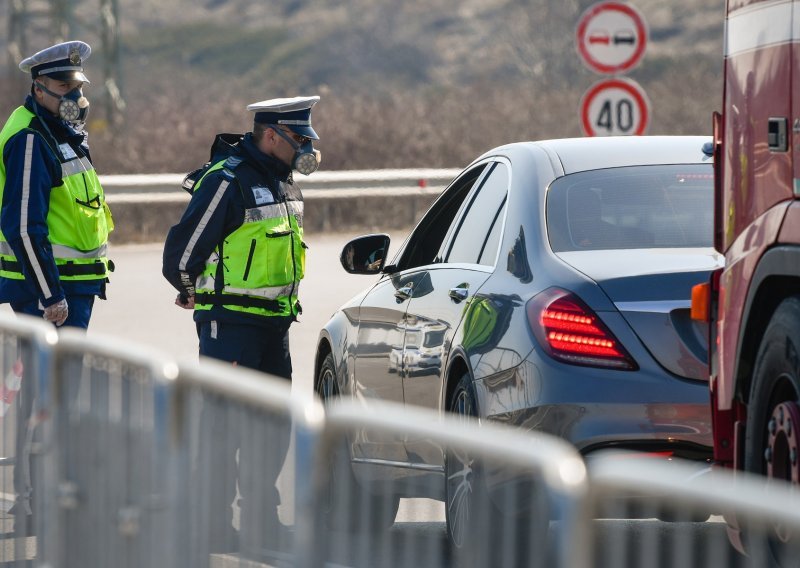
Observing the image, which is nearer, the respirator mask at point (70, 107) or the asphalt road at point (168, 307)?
the respirator mask at point (70, 107)

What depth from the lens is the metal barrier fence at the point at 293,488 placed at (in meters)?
2.64

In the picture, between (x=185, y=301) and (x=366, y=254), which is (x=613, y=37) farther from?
(x=185, y=301)

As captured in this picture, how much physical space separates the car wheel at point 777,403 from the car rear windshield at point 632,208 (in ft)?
3.90

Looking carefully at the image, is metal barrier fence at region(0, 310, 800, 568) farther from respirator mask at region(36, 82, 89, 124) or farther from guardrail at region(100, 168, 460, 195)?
guardrail at region(100, 168, 460, 195)

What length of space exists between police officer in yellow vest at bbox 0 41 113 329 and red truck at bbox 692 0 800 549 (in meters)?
3.02

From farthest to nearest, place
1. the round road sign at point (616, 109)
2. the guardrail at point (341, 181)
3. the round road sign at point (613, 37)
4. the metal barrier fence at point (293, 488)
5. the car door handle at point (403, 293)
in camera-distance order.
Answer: the guardrail at point (341, 181), the round road sign at point (613, 37), the round road sign at point (616, 109), the car door handle at point (403, 293), the metal barrier fence at point (293, 488)

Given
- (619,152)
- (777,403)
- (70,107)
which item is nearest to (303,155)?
(70,107)

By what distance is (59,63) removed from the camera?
24.5ft

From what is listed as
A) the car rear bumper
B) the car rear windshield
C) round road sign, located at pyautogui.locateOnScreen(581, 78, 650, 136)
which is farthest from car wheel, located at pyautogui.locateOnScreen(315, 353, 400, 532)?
round road sign, located at pyautogui.locateOnScreen(581, 78, 650, 136)

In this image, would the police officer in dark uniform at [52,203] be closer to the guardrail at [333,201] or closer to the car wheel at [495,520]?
the car wheel at [495,520]

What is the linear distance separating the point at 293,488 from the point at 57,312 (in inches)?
161

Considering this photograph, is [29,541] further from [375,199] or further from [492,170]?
[375,199]

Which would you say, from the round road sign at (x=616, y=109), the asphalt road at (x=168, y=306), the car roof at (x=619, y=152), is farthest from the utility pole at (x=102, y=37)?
the car roof at (x=619, y=152)

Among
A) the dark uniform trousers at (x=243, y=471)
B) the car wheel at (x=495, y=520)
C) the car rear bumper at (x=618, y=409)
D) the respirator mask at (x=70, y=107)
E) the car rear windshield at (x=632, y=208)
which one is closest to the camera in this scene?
the car wheel at (x=495, y=520)
